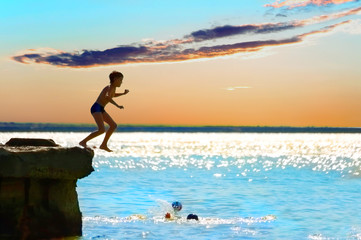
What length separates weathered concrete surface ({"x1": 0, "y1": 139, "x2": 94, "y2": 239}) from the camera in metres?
13.6

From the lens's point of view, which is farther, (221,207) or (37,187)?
(221,207)

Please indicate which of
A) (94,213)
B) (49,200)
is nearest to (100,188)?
(94,213)

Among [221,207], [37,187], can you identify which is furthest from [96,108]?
[221,207]

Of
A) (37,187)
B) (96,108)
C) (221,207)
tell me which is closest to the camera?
(37,187)

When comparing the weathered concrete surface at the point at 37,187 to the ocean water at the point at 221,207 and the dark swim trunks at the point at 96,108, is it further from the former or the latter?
the ocean water at the point at 221,207

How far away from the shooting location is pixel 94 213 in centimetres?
2248

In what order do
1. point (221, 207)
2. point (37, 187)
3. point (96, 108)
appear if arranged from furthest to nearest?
1. point (221, 207)
2. point (96, 108)
3. point (37, 187)

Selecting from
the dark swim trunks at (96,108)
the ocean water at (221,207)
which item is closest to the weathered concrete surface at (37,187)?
the dark swim trunks at (96,108)

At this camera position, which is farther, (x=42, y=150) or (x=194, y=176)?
(x=194, y=176)

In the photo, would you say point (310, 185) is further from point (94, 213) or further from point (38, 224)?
point (38, 224)

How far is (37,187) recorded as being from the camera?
570 inches

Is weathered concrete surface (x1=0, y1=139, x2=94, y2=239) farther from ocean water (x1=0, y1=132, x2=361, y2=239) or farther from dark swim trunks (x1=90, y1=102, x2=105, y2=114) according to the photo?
ocean water (x1=0, y1=132, x2=361, y2=239)

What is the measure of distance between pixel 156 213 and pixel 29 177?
9393mm

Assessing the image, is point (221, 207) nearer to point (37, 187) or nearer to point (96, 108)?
point (96, 108)
